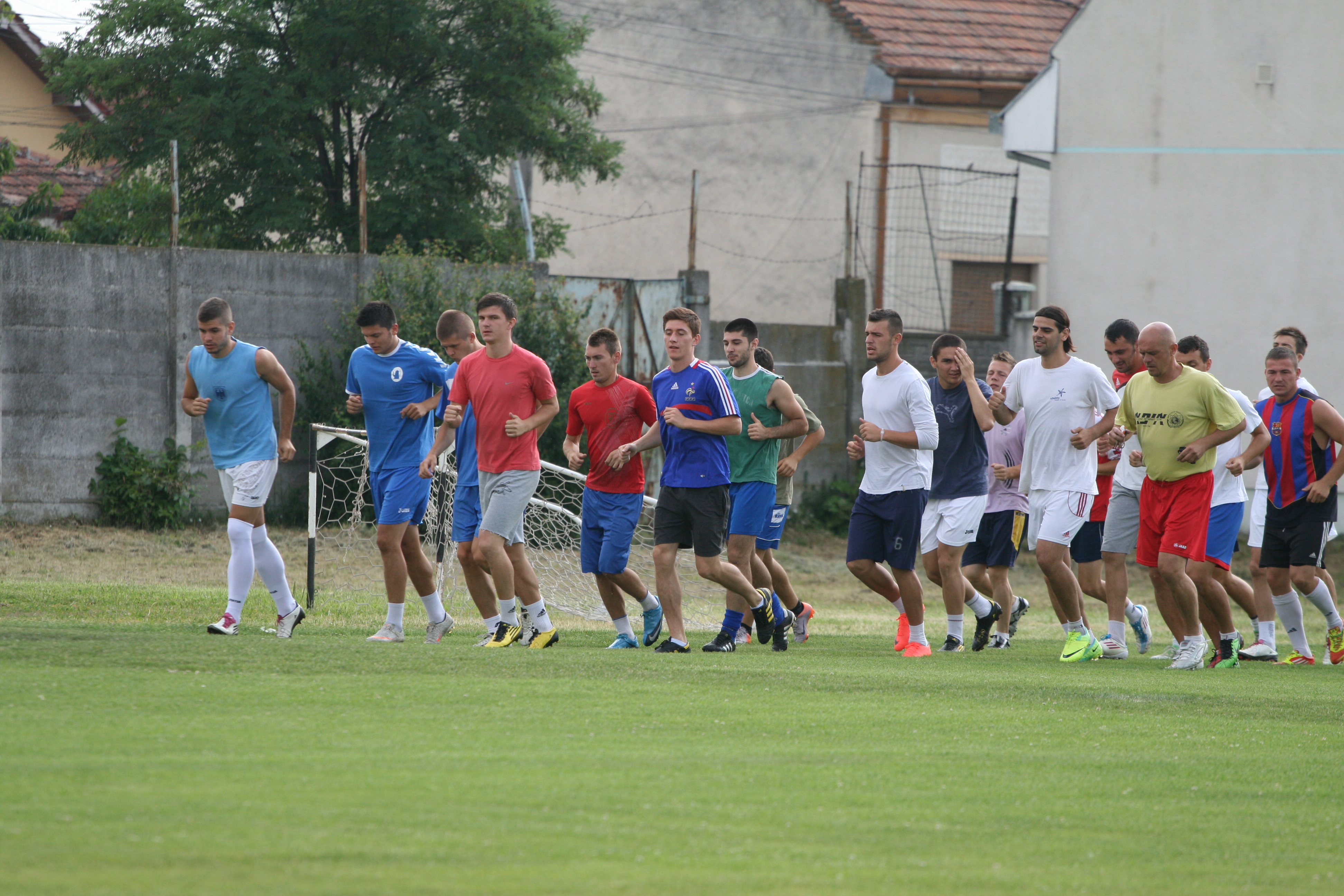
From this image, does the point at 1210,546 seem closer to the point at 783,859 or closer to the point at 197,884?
the point at 783,859

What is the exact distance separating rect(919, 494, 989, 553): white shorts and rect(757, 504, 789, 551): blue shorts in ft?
3.63

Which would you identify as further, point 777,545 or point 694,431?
point 777,545

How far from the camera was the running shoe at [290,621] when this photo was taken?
9.82m

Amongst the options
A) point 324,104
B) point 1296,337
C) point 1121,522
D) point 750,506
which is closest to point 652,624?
point 750,506

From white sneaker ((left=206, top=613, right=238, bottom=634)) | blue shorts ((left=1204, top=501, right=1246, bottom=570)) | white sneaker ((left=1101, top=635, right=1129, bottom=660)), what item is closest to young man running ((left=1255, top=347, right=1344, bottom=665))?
blue shorts ((left=1204, top=501, right=1246, bottom=570))

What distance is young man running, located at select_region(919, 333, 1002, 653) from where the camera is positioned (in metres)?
10.6

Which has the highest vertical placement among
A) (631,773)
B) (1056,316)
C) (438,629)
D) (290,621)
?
(1056,316)

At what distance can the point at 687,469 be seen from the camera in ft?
31.2

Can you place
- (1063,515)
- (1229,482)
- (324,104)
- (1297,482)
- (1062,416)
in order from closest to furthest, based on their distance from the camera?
(1063,515) → (1062,416) → (1297,482) → (1229,482) → (324,104)

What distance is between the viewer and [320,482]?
15.3 meters

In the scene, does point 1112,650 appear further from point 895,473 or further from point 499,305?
point 499,305

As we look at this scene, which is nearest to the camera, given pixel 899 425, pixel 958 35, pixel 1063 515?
pixel 1063 515

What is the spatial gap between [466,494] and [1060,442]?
13.1 feet

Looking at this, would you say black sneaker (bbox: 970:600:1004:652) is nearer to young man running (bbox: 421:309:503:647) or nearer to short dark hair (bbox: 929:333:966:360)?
short dark hair (bbox: 929:333:966:360)
